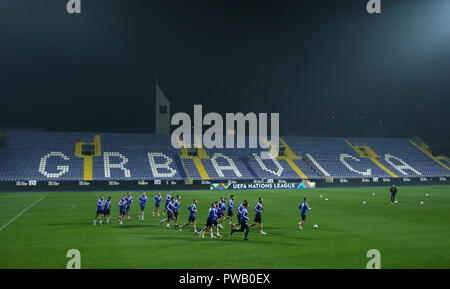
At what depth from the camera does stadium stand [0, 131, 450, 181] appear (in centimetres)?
Answer: 5403

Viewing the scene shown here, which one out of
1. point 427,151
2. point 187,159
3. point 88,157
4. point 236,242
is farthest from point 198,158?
point 427,151

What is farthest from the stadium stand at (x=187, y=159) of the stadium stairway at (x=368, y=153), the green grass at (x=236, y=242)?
the green grass at (x=236, y=242)

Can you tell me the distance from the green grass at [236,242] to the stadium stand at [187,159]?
26519 mm

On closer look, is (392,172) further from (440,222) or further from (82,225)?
(82,225)

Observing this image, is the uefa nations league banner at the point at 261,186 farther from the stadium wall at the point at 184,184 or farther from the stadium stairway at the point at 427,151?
the stadium stairway at the point at 427,151

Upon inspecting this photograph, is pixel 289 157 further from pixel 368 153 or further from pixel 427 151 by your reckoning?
pixel 427 151

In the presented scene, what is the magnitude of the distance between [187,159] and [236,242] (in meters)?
44.4

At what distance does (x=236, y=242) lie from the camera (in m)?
17.8

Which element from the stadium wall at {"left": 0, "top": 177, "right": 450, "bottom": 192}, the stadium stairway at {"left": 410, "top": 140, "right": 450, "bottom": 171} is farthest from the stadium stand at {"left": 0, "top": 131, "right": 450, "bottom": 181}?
the stadium wall at {"left": 0, "top": 177, "right": 450, "bottom": 192}

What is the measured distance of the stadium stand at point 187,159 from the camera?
54.0 meters

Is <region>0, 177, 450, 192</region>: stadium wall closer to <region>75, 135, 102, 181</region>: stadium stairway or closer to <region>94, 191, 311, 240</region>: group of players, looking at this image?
<region>75, 135, 102, 181</region>: stadium stairway

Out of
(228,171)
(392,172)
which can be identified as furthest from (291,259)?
(392,172)

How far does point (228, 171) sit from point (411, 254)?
147ft

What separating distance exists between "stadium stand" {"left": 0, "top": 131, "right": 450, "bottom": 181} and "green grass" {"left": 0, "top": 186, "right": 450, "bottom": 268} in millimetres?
26519
